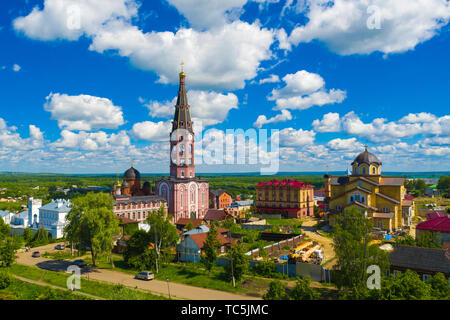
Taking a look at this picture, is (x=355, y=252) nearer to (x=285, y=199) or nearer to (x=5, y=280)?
(x=5, y=280)

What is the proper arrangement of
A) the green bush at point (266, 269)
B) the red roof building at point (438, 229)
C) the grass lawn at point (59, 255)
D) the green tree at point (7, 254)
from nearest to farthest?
the green bush at point (266, 269), the green tree at point (7, 254), the red roof building at point (438, 229), the grass lawn at point (59, 255)

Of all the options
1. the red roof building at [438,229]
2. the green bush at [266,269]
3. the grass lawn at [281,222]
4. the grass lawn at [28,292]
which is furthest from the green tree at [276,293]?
the grass lawn at [281,222]

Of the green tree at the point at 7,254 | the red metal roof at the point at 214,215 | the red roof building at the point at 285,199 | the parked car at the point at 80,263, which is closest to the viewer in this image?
the green tree at the point at 7,254

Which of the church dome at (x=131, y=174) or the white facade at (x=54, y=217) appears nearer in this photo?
the white facade at (x=54, y=217)

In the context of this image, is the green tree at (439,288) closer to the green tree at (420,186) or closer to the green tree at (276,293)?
the green tree at (276,293)

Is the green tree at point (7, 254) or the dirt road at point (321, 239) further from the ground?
the green tree at point (7, 254)
